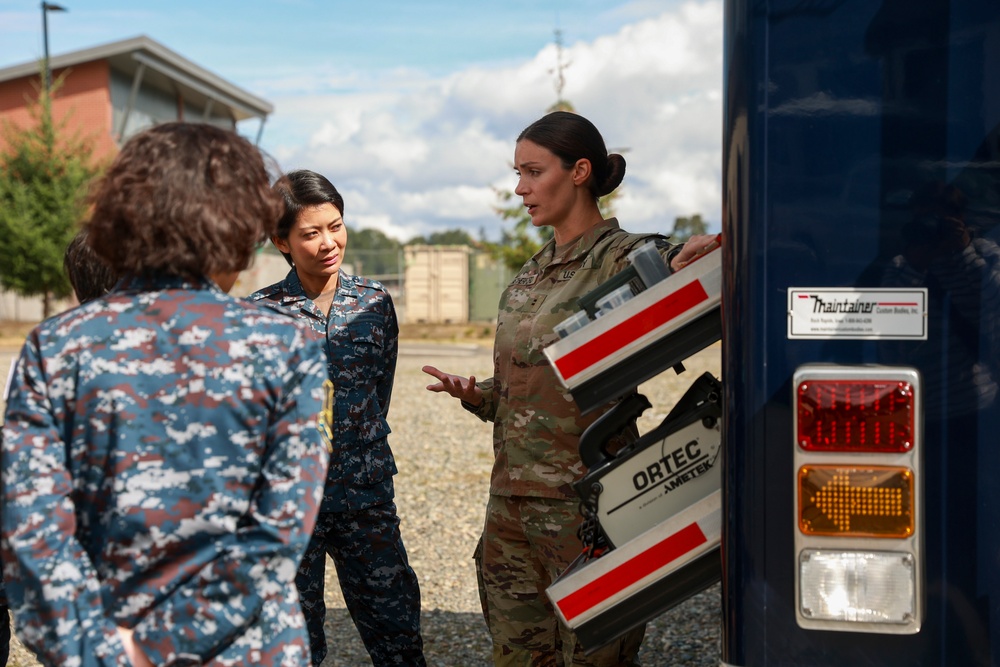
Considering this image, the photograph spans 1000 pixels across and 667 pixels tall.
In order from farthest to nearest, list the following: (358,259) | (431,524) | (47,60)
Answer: (358,259), (47,60), (431,524)

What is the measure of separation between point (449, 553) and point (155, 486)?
4.68m

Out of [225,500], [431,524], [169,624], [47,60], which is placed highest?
[47,60]

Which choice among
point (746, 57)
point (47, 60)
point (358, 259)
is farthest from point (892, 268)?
point (358, 259)

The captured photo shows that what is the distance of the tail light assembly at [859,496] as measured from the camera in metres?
1.86

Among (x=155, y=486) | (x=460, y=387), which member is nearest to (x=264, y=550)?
(x=155, y=486)

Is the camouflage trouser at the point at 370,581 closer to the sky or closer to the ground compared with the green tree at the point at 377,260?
closer to the ground

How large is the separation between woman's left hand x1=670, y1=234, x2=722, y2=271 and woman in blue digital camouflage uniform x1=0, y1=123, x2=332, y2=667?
39.8 inches

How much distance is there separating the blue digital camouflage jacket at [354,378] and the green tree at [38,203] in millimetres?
23996

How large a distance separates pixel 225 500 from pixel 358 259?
107 ft

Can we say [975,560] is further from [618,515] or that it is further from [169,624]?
[169,624]

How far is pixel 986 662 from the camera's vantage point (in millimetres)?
1881

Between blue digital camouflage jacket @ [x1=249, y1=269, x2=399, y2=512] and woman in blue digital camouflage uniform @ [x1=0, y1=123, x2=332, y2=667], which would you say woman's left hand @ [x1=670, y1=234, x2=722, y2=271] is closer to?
woman in blue digital camouflage uniform @ [x1=0, y1=123, x2=332, y2=667]

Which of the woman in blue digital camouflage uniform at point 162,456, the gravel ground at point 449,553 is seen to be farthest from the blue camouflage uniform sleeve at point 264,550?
the gravel ground at point 449,553

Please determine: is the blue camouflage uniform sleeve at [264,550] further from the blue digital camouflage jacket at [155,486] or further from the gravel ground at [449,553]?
the gravel ground at [449,553]
